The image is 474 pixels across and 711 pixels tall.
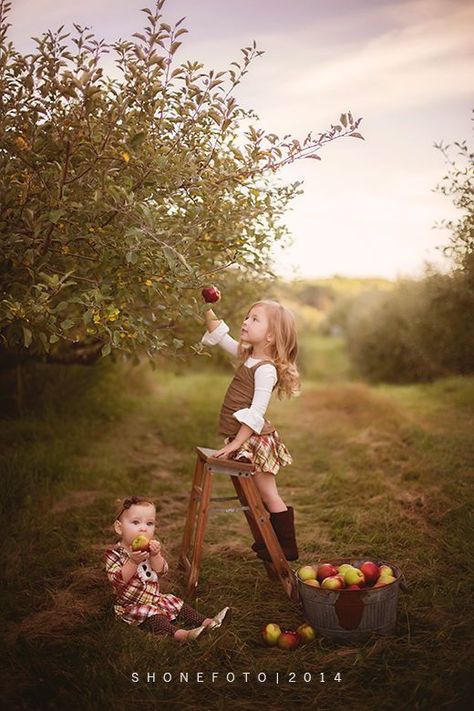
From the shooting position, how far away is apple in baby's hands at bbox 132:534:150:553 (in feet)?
11.0

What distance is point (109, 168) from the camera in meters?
3.66

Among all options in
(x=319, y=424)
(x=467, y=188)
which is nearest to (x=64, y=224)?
(x=467, y=188)

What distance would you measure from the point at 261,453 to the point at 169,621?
1153 millimetres

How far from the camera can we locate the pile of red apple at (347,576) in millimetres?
3279

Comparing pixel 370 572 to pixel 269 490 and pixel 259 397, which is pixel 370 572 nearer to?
pixel 269 490

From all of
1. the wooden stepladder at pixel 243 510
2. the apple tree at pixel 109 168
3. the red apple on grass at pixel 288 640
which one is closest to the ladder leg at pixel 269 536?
the wooden stepladder at pixel 243 510

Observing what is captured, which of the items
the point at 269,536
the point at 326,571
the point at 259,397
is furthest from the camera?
the point at 269,536

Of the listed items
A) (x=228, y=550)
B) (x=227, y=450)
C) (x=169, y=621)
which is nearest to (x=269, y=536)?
(x=227, y=450)

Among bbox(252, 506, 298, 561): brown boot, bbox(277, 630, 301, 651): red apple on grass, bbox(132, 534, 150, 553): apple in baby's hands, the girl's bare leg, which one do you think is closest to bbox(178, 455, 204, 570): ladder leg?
the girl's bare leg

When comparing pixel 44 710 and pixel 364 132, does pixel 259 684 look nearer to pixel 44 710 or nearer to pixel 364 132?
pixel 44 710

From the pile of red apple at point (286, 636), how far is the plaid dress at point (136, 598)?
58cm

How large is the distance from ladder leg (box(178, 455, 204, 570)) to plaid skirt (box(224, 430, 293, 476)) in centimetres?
30

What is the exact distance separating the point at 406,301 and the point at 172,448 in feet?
25.3

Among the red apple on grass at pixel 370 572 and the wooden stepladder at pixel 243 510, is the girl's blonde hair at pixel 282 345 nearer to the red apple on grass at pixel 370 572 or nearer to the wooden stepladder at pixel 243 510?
the wooden stepladder at pixel 243 510
